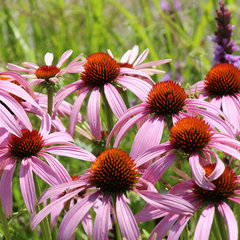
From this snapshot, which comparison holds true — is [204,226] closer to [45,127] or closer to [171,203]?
[171,203]

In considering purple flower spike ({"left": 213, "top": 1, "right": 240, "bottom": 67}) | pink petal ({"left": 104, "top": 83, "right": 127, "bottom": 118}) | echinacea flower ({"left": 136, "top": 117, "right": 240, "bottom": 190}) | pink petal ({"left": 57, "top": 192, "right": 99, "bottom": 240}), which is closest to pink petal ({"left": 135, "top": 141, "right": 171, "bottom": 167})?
echinacea flower ({"left": 136, "top": 117, "right": 240, "bottom": 190})

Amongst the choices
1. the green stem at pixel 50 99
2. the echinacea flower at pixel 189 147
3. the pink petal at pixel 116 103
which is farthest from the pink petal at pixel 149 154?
the green stem at pixel 50 99

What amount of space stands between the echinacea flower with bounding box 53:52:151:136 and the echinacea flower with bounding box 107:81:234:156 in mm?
59

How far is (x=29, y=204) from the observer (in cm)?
80

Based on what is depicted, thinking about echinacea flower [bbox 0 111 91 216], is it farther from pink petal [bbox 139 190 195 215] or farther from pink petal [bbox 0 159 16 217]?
pink petal [bbox 139 190 195 215]

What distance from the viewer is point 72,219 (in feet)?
2.29

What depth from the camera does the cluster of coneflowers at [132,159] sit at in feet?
2.27

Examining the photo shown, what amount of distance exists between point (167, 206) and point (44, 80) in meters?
0.58

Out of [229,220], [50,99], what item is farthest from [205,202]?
[50,99]

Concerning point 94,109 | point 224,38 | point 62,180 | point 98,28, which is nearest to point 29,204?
point 62,180

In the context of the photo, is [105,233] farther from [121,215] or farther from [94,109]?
[94,109]

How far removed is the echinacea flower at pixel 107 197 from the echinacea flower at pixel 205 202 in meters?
0.04

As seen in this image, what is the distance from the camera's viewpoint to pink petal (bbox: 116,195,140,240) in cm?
67

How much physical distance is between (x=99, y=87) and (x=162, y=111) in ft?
0.76
